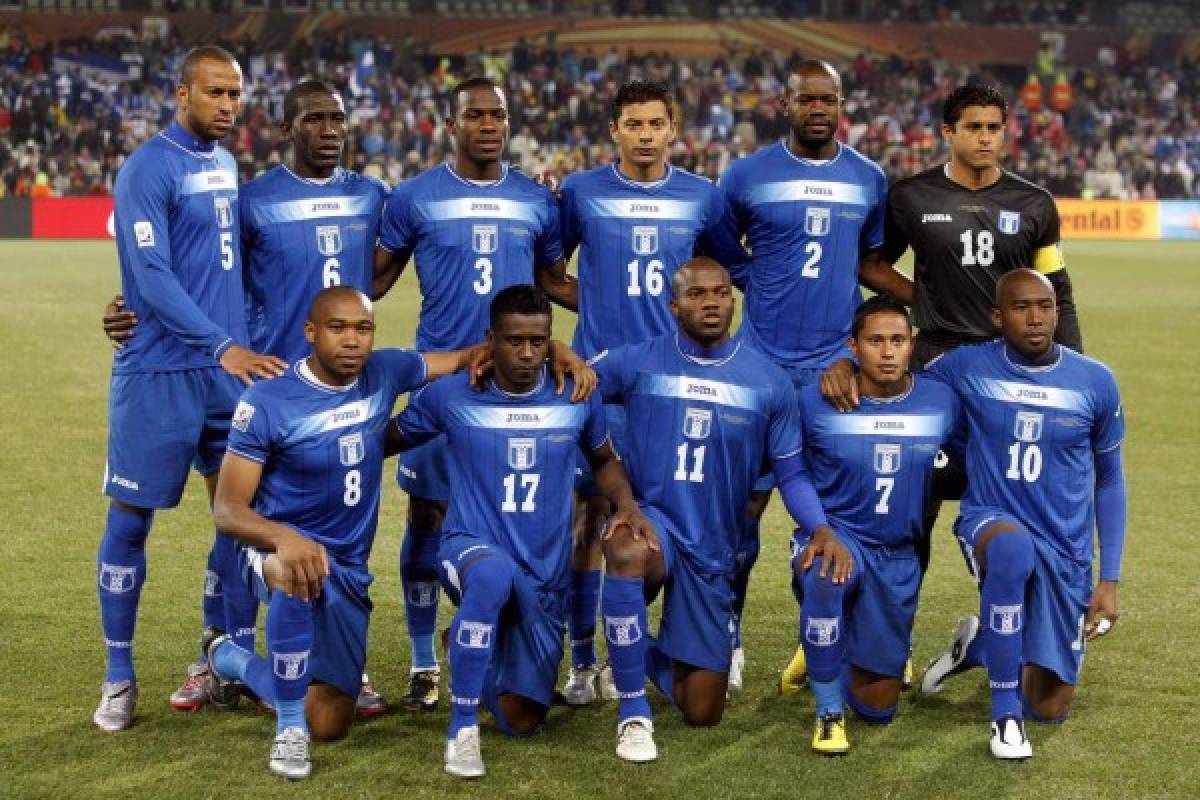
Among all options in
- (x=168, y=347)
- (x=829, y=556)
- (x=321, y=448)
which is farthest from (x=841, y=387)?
(x=168, y=347)

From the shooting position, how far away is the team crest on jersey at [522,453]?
586 centimetres

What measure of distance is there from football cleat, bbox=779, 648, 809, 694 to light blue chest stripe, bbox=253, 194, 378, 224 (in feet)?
7.97

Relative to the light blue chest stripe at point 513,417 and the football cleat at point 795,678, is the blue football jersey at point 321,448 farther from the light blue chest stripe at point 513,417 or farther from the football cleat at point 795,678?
the football cleat at point 795,678

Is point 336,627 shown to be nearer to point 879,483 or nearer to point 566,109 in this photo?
point 879,483

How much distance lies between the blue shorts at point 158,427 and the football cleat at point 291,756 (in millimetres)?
1093

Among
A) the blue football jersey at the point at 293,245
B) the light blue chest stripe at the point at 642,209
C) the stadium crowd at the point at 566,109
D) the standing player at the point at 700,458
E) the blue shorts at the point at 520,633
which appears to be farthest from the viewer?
the stadium crowd at the point at 566,109

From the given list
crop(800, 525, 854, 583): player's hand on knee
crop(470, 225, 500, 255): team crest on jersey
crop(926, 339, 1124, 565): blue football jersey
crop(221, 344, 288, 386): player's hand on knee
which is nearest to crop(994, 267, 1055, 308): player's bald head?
crop(926, 339, 1124, 565): blue football jersey

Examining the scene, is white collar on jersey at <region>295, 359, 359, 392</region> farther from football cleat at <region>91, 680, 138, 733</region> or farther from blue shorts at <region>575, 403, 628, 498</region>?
football cleat at <region>91, 680, 138, 733</region>

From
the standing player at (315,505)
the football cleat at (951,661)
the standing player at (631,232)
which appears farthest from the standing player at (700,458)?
the standing player at (315,505)

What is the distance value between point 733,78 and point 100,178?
16.0 meters

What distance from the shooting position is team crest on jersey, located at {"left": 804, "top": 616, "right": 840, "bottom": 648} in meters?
5.79

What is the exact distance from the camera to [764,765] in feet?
18.1

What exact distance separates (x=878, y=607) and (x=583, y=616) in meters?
1.13

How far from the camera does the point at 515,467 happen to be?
19.2ft
